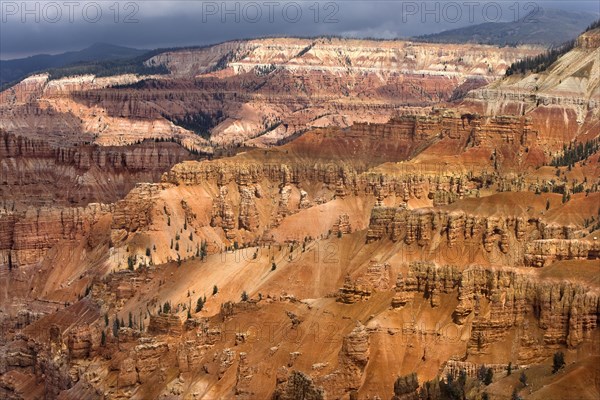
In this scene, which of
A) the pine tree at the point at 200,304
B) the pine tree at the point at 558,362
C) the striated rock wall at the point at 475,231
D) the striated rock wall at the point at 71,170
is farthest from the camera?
the striated rock wall at the point at 71,170

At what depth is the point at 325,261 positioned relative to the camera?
3479 inches

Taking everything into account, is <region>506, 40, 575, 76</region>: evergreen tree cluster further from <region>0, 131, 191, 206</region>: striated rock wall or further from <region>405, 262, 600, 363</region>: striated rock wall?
<region>405, 262, 600, 363</region>: striated rock wall

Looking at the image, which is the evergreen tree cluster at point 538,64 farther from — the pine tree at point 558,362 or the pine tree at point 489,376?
the pine tree at point 558,362

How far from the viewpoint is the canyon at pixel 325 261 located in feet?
189

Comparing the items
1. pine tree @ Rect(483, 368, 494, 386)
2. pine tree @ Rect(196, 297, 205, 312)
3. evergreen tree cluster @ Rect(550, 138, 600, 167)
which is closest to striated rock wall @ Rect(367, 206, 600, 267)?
pine tree @ Rect(196, 297, 205, 312)

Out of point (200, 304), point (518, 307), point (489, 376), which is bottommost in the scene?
point (200, 304)

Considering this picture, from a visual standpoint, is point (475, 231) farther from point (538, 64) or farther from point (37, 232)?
point (538, 64)

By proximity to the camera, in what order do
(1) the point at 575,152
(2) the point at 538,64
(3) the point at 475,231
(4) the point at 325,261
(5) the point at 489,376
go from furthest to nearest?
(2) the point at 538,64
(1) the point at 575,152
(4) the point at 325,261
(3) the point at 475,231
(5) the point at 489,376

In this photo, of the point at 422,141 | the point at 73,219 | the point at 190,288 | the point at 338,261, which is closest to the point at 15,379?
the point at 190,288

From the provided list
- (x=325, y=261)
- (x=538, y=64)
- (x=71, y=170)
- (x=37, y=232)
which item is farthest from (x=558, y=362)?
(x=538, y=64)

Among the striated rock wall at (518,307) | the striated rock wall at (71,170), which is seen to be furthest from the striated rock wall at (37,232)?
the striated rock wall at (518,307)

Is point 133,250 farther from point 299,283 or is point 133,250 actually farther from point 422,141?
point 422,141

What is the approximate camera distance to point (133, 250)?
11438cm

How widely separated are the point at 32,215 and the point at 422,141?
50.5 metres
